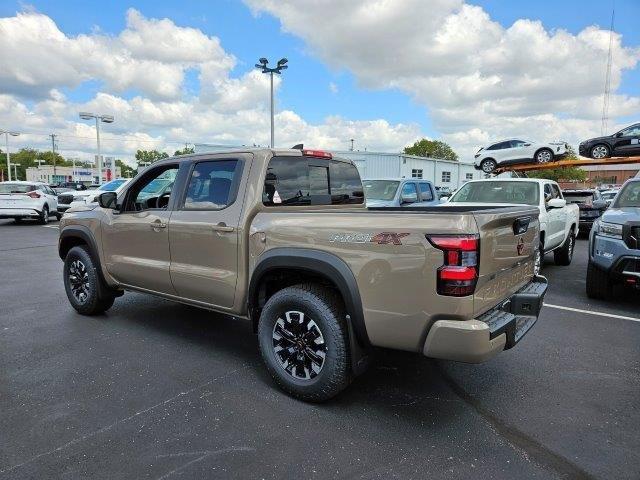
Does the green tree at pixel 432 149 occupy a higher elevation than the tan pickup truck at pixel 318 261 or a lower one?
higher

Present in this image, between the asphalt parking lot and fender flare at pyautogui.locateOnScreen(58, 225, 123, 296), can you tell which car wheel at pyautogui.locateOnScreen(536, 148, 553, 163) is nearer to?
the asphalt parking lot

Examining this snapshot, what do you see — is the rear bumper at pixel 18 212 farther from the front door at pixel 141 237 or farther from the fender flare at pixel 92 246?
the front door at pixel 141 237

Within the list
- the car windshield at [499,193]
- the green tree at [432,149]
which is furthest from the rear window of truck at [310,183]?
the green tree at [432,149]

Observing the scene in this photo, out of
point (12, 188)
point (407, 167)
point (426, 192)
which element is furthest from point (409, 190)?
point (407, 167)

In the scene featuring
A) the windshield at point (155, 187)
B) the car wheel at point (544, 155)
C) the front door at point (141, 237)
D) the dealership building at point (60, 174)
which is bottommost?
the front door at point (141, 237)

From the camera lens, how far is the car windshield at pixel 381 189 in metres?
11.2

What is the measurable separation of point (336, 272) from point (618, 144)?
51.5ft

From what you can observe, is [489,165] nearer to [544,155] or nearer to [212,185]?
[544,155]

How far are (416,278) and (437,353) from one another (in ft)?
1.54

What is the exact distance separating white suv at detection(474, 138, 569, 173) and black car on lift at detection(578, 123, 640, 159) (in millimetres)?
914

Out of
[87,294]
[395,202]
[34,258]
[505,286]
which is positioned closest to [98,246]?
[87,294]

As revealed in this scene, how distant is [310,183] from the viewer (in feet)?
14.3

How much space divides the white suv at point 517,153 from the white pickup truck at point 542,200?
651cm

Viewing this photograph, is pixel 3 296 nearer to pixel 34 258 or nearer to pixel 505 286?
pixel 34 258
